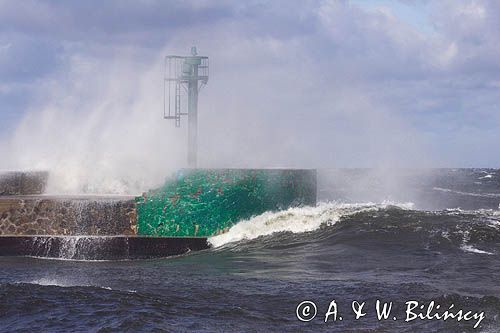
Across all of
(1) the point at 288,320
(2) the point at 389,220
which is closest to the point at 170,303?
(1) the point at 288,320

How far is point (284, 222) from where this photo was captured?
13.1 meters

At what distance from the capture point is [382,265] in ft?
32.5

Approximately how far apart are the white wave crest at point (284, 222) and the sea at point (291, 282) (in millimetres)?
27

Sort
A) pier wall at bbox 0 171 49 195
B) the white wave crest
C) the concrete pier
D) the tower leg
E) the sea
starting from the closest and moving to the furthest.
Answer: the sea → the concrete pier → the white wave crest → pier wall at bbox 0 171 49 195 → the tower leg

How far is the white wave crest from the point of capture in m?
12.2

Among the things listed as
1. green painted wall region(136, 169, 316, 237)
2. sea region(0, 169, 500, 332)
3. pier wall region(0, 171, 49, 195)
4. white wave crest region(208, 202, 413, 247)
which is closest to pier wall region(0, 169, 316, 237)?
green painted wall region(136, 169, 316, 237)

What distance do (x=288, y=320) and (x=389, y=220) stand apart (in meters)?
7.62

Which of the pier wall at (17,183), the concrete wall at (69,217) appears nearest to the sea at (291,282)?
the concrete wall at (69,217)

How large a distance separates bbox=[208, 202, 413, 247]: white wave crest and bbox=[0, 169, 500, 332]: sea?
3 centimetres

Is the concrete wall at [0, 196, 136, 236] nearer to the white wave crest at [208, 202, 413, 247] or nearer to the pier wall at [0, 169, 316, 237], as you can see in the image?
the pier wall at [0, 169, 316, 237]

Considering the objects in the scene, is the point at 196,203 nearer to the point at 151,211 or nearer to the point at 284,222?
the point at 151,211

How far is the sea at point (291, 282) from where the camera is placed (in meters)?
6.62

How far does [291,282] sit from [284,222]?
4.58 m

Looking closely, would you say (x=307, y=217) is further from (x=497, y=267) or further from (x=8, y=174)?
(x=8, y=174)
